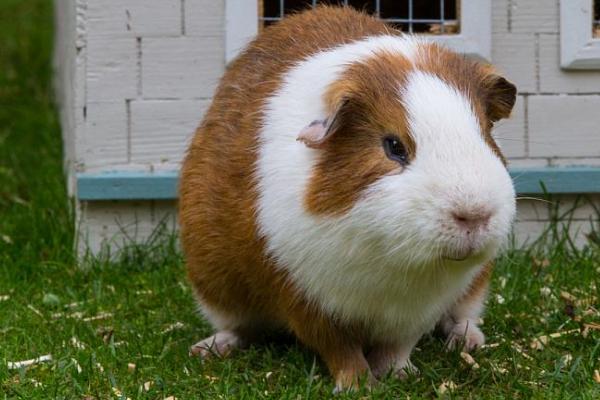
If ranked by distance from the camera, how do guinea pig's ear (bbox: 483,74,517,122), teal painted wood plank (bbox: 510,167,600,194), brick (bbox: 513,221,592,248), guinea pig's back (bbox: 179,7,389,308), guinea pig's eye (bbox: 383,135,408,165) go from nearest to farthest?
guinea pig's eye (bbox: 383,135,408,165) → guinea pig's ear (bbox: 483,74,517,122) → guinea pig's back (bbox: 179,7,389,308) → teal painted wood plank (bbox: 510,167,600,194) → brick (bbox: 513,221,592,248)

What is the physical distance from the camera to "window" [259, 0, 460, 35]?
19.7 ft

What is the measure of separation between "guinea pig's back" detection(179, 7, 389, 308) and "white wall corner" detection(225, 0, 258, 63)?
113 centimetres

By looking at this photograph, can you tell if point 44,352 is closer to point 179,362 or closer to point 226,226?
point 179,362

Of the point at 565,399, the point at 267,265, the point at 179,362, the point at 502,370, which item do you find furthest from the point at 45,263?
the point at 565,399

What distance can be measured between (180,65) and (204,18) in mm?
255

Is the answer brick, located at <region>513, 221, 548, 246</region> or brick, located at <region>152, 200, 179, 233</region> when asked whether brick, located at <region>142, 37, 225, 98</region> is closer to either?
brick, located at <region>152, 200, 179, 233</region>

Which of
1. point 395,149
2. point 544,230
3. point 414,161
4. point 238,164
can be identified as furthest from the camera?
point 544,230

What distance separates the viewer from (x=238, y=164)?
4.23m

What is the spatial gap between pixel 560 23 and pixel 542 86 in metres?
0.32

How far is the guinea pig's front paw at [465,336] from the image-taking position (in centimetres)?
450

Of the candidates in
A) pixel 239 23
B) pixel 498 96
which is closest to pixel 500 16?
pixel 239 23

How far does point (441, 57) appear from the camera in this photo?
398 cm

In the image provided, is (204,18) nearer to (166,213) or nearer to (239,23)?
(239,23)

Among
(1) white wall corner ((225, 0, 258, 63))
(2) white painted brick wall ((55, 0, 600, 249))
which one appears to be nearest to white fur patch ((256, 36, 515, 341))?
(1) white wall corner ((225, 0, 258, 63))
